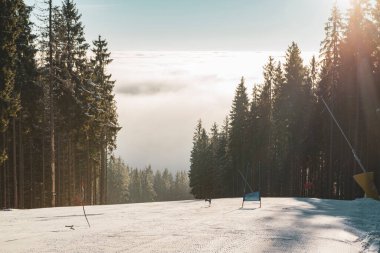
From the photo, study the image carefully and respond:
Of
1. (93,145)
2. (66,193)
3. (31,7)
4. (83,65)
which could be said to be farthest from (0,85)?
(66,193)

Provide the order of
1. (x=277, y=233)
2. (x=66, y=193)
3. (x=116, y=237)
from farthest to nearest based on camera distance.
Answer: (x=66, y=193), (x=277, y=233), (x=116, y=237)

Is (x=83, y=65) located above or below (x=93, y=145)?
above

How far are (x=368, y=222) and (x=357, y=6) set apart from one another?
2878 centimetres

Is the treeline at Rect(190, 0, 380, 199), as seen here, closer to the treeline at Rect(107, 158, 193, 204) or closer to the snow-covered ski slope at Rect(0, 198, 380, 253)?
the snow-covered ski slope at Rect(0, 198, 380, 253)

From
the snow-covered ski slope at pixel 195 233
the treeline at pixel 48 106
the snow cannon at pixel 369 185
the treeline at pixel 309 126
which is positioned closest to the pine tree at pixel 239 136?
the treeline at pixel 309 126

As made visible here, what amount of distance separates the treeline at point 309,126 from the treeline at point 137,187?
22941 mm

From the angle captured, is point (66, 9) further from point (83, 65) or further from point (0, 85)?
point (0, 85)

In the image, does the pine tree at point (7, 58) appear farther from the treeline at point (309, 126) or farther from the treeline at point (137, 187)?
the treeline at point (137, 187)

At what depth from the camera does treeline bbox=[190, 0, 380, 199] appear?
36.5 meters

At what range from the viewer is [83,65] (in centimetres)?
3847

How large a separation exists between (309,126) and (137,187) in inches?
4458

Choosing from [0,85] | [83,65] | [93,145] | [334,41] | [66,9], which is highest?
[66,9]

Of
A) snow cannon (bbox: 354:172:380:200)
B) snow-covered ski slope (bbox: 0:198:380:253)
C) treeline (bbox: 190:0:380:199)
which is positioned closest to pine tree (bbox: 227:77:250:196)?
treeline (bbox: 190:0:380:199)

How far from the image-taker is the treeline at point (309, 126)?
120ft
